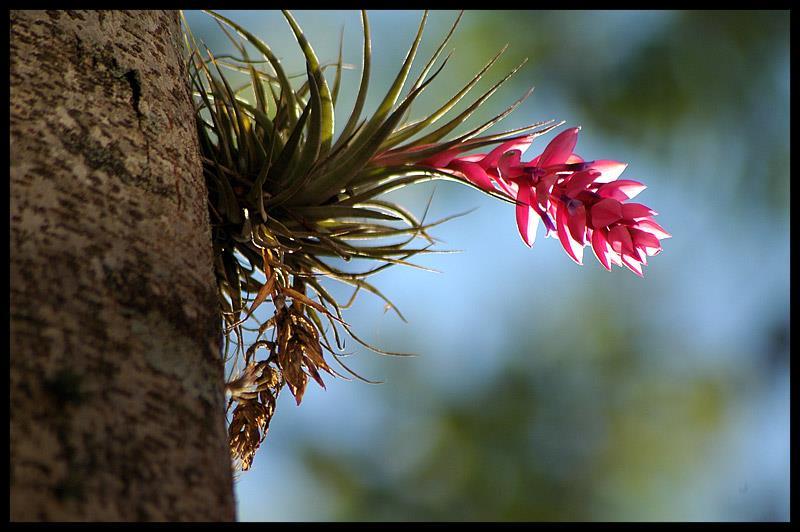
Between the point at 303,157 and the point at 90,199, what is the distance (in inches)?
20.2

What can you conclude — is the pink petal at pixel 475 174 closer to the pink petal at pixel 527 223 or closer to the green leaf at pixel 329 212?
the pink petal at pixel 527 223

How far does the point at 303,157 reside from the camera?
1186 millimetres

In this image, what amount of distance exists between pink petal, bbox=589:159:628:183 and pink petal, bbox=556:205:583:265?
73 millimetres

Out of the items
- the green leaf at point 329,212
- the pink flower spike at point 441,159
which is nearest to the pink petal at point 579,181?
the pink flower spike at point 441,159

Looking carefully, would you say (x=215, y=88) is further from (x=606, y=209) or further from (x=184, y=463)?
(x=184, y=463)

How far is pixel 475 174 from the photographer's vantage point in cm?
123

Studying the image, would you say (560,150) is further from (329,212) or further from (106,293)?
(106,293)

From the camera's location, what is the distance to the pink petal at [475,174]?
1229 mm

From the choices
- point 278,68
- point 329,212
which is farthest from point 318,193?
point 278,68

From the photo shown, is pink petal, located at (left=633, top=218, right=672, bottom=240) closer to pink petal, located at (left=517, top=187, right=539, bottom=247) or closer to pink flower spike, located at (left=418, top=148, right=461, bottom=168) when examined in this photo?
pink petal, located at (left=517, top=187, right=539, bottom=247)

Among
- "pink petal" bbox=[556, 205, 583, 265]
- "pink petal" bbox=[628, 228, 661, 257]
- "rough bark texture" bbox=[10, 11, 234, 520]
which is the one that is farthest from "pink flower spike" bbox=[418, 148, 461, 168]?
"rough bark texture" bbox=[10, 11, 234, 520]

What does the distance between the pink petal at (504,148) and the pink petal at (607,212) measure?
0.55 ft

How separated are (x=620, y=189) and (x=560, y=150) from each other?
11 centimetres

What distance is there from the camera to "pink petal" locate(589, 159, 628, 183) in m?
1.19
